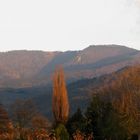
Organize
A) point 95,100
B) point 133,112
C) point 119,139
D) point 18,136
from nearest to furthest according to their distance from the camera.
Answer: point 18,136 < point 119,139 < point 95,100 < point 133,112

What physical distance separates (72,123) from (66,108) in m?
4.03

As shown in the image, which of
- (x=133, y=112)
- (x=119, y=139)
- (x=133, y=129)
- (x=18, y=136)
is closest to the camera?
(x=18, y=136)

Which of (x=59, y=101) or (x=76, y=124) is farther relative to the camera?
(x=59, y=101)

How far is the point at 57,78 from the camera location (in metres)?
48.8

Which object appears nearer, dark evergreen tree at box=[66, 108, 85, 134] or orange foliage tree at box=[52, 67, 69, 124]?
dark evergreen tree at box=[66, 108, 85, 134]

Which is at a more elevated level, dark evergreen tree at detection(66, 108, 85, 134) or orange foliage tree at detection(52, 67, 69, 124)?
orange foliage tree at detection(52, 67, 69, 124)

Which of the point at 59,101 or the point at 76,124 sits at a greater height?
the point at 59,101

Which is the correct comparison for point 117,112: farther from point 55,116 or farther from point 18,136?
point 18,136

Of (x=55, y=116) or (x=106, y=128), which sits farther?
(x=55, y=116)

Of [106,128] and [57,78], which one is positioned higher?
[57,78]

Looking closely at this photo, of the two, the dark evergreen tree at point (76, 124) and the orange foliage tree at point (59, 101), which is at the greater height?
the orange foliage tree at point (59, 101)

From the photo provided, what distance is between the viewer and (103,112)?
146 feet

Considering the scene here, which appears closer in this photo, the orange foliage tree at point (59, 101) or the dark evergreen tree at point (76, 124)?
the dark evergreen tree at point (76, 124)

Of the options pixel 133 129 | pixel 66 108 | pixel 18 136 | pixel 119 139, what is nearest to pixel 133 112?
pixel 133 129
